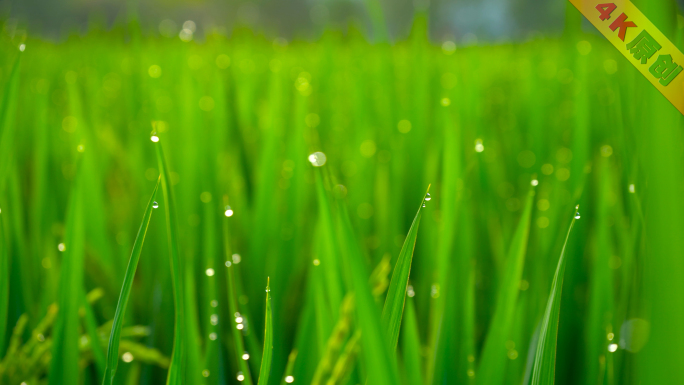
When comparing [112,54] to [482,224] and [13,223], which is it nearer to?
[13,223]

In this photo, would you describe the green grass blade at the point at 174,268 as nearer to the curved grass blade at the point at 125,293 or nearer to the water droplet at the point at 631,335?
the curved grass blade at the point at 125,293

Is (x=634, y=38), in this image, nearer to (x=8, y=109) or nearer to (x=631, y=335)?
(x=631, y=335)

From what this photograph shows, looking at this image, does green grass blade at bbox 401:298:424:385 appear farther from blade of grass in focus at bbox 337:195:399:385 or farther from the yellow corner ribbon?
the yellow corner ribbon

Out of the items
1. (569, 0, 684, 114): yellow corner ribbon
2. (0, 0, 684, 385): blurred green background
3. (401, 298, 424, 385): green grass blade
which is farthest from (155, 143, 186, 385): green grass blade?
(569, 0, 684, 114): yellow corner ribbon

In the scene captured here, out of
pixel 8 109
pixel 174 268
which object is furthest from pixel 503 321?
pixel 8 109

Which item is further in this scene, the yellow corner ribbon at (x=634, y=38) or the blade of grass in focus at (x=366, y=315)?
the yellow corner ribbon at (x=634, y=38)

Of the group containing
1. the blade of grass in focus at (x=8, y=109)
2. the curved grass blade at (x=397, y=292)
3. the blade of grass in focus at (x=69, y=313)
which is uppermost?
the blade of grass in focus at (x=8, y=109)

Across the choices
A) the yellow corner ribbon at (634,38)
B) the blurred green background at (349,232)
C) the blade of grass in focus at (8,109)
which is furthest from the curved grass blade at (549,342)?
the blade of grass in focus at (8,109)

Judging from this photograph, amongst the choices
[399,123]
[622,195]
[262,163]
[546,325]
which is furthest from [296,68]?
[546,325]
